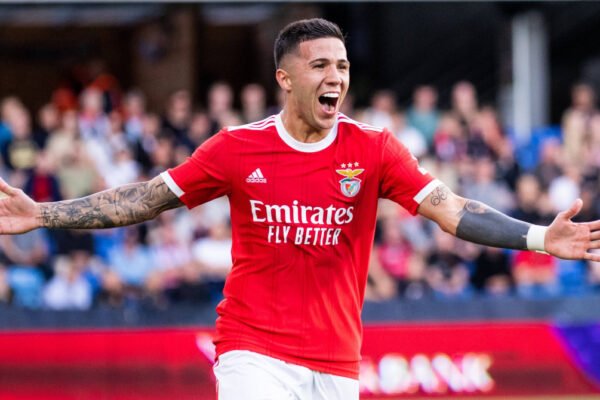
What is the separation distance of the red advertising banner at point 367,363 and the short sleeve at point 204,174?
6.25m

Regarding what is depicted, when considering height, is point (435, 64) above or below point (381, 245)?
above

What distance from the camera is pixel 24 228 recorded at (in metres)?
6.25

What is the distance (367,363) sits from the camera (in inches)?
494

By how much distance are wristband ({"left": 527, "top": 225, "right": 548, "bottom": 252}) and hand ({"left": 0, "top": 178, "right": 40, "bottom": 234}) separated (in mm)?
2493

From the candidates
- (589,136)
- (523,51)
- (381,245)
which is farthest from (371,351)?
(523,51)

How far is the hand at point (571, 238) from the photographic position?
19.1 feet

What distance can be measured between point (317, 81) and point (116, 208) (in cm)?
123

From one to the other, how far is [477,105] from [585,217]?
611 centimetres

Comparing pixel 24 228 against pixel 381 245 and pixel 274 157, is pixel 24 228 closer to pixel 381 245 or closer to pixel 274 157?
pixel 274 157

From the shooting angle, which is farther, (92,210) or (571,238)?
(92,210)

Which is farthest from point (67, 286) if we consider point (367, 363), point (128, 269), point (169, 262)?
point (367, 363)

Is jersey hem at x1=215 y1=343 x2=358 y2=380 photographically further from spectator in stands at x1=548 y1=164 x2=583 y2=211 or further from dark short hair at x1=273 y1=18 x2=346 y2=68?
spectator in stands at x1=548 y1=164 x2=583 y2=211

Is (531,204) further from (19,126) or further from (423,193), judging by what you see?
(423,193)

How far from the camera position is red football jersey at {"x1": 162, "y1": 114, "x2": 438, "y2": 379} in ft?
19.8
